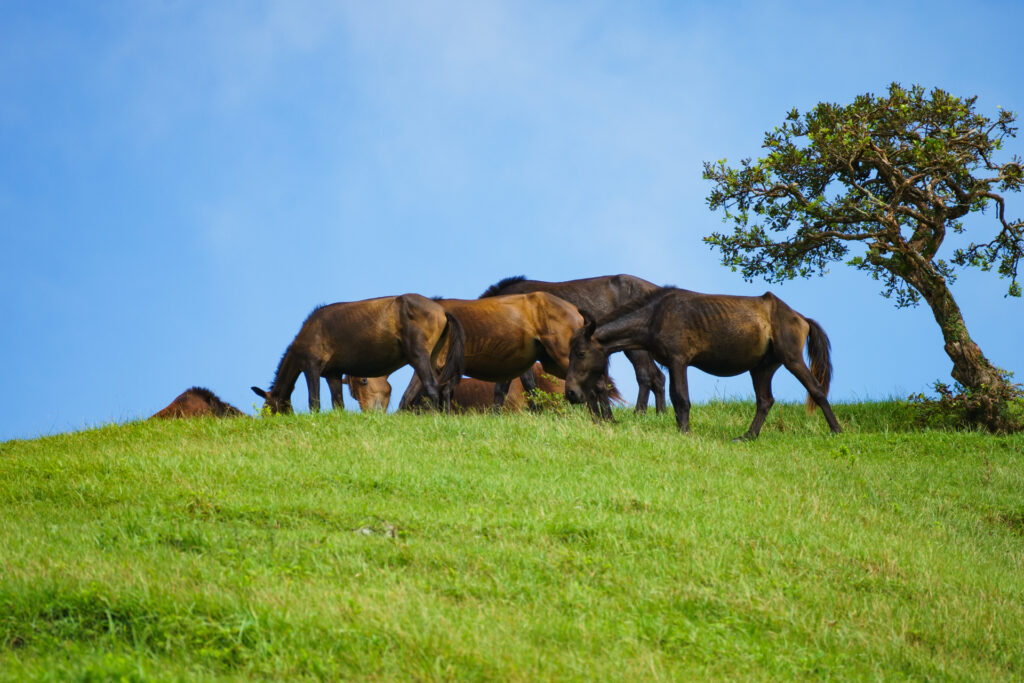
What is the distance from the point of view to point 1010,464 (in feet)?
47.6

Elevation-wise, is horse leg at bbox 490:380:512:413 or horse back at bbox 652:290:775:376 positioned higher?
horse back at bbox 652:290:775:376

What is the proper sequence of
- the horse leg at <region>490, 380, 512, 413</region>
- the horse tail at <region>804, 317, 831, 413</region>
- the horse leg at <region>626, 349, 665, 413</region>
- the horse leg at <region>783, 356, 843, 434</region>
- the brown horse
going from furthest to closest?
the brown horse < the horse leg at <region>626, 349, 665, 413</region> < the horse leg at <region>490, 380, 512, 413</region> < the horse tail at <region>804, 317, 831, 413</region> < the horse leg at <region>783, 356, 843, 434</region>

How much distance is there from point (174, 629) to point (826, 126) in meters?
17.0

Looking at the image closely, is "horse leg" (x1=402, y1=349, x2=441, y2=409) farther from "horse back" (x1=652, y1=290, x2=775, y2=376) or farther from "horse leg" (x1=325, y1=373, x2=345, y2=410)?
"horse back" (x1=652, y1=290, x2=775, y2=376)

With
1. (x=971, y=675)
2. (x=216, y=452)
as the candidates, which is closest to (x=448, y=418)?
(x=216, y=452)

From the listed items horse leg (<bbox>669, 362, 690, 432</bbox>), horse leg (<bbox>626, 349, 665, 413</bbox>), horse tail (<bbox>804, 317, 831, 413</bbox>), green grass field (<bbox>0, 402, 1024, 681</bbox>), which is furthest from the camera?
horse leg (<bbox>626, 349, 665, 413</bbox>)

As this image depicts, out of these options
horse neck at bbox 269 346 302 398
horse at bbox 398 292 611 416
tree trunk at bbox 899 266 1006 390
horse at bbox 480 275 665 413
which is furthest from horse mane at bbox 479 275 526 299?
tree trunk at bbox 899 266 1006 390

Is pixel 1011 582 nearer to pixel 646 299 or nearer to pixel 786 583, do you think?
pixel 786 583

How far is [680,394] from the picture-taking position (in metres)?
15.3

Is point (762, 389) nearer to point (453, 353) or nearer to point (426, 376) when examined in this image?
point (453, 353)

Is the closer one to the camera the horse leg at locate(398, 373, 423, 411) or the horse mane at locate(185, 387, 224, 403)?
the horse leg at locate(398, 373, 423, 411)

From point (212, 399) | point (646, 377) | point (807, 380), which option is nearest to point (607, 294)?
point (646, 377)

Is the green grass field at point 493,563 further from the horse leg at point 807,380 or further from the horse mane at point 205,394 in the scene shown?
the horse mane at point 205,394

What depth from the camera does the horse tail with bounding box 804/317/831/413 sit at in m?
16.2
